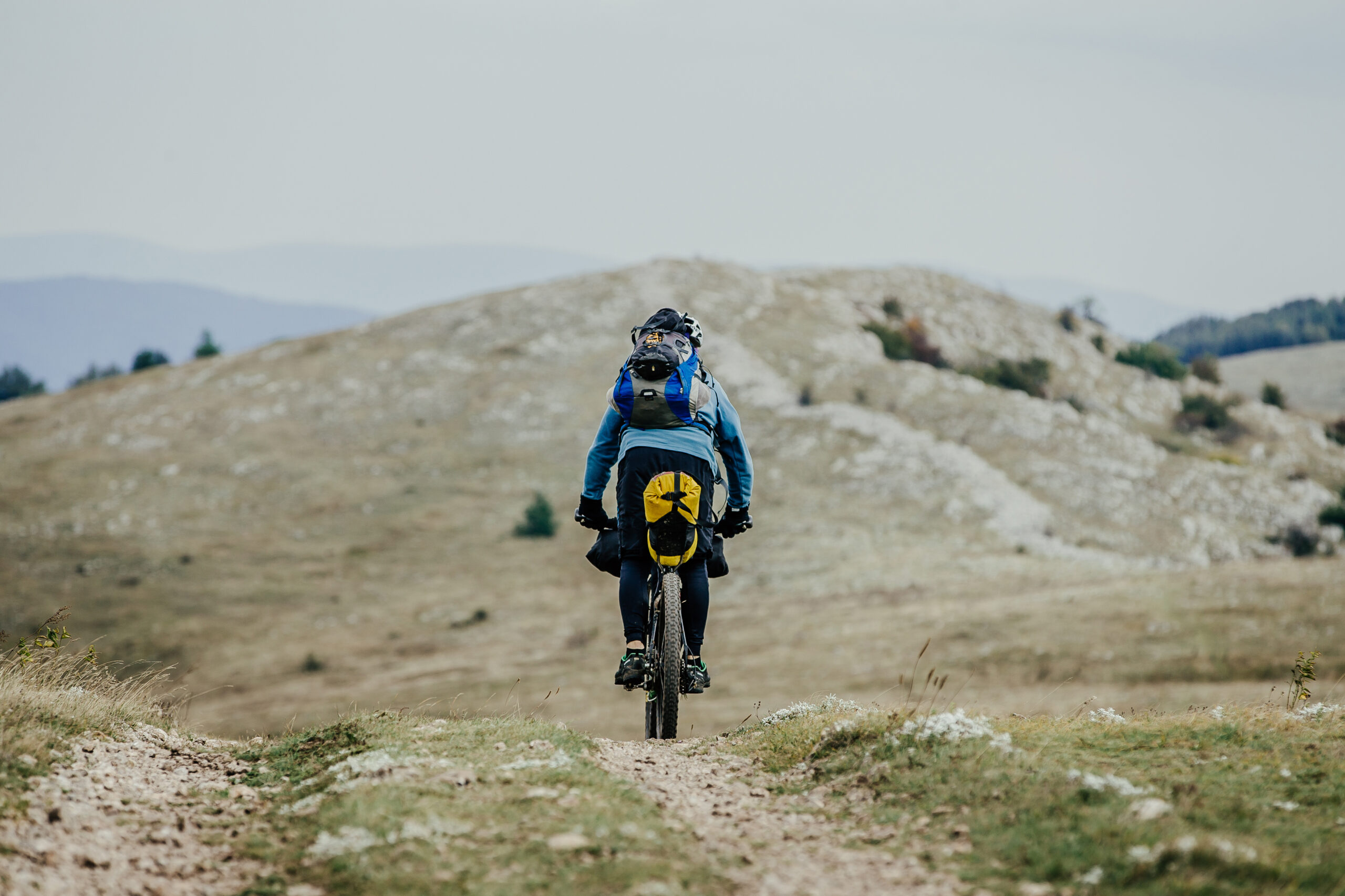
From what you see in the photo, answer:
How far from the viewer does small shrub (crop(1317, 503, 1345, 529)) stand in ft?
163

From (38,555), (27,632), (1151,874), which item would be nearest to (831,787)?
(1151,874)

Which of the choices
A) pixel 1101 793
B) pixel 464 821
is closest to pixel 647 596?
pixel 464 821

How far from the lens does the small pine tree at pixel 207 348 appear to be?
7781cm

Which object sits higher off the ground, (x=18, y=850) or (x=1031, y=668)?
(x=18, y=850)

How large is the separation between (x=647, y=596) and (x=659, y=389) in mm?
1608

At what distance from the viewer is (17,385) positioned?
349ft

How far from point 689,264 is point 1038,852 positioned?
77280mm

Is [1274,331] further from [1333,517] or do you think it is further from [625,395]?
[625,395]

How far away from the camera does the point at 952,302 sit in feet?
274

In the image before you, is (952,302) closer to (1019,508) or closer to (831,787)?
(1019,508)

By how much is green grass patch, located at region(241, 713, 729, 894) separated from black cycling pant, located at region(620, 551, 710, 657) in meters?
1.27

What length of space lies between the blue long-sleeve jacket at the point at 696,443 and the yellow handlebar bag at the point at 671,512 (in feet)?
0.99

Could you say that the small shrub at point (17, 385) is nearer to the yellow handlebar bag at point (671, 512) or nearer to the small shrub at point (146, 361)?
the small shrub at point (146, 361)

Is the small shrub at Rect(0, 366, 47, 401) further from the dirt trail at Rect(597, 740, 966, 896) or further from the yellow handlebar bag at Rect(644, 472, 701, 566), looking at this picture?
the dirt trail at Rect(597, 740, 966, 896)
